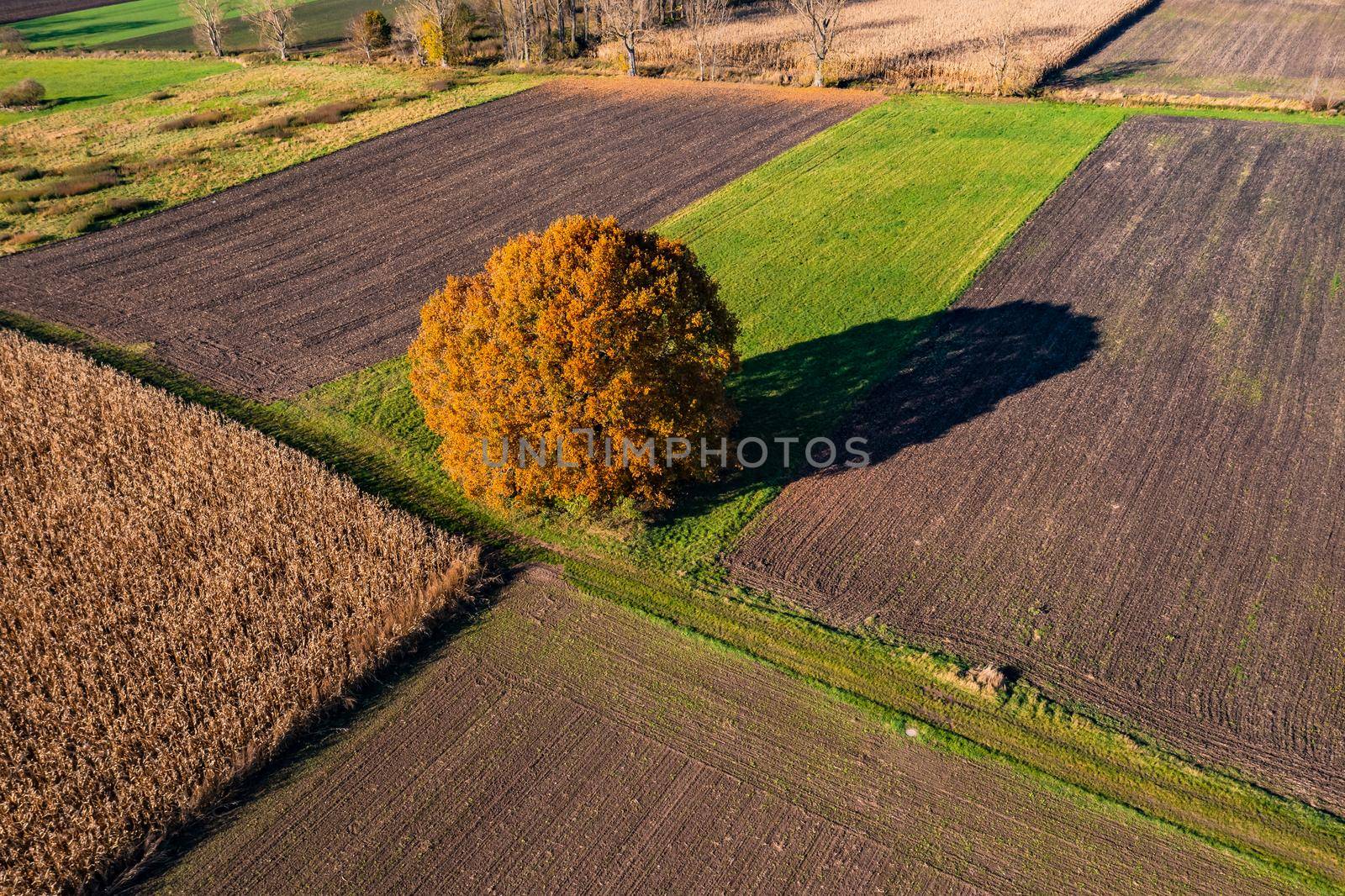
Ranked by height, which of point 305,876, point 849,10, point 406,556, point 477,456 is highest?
point 849,10

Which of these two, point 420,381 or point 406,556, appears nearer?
point 406,556

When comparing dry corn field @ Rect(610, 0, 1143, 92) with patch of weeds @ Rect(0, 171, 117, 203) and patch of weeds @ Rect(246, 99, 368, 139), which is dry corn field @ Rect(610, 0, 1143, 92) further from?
patch of weeds @ Rect(0, 171, 117, 203)

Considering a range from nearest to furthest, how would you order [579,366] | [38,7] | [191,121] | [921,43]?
[579,366] < [191,121] < [921,43] < [38,7]

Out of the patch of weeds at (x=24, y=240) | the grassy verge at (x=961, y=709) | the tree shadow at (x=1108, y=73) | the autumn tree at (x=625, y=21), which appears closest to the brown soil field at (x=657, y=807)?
the grassy verge at (x=961, y=709)

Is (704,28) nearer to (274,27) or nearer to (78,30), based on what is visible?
(274,27)

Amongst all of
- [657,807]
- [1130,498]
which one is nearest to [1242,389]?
[1130,498]

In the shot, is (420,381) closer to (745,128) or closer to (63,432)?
(63,432)

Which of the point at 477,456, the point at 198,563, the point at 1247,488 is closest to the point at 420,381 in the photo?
the point at 477,456
